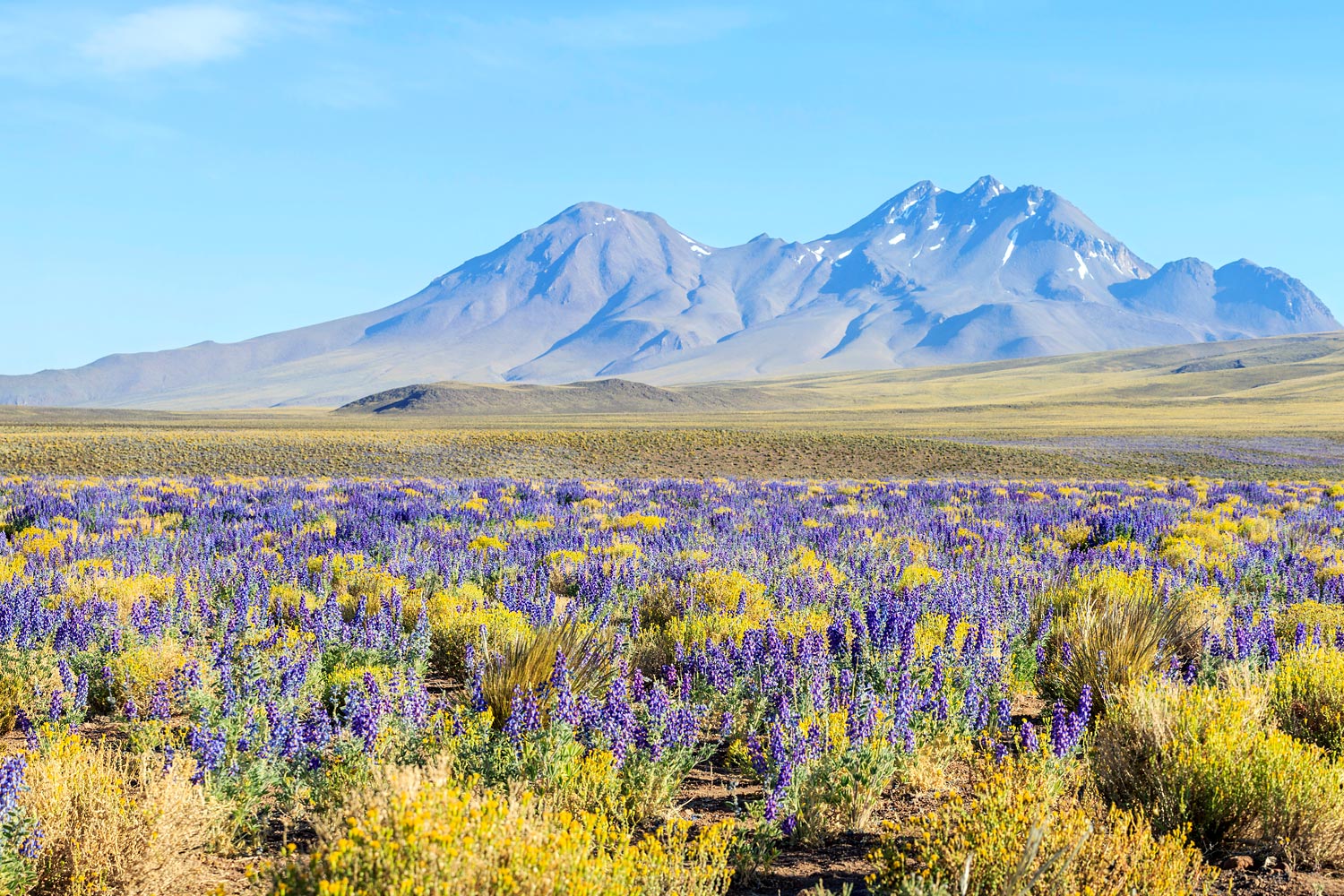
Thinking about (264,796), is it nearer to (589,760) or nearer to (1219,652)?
(589,760)

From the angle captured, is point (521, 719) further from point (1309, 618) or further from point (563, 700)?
point (1309, 618)

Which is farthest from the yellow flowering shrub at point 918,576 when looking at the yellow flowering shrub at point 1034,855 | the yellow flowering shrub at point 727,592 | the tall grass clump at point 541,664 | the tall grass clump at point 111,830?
the tall grass clump at point 111,830

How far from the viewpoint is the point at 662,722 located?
14.5 ft

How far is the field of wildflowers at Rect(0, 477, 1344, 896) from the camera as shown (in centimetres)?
339

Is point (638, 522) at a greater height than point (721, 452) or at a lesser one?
greater

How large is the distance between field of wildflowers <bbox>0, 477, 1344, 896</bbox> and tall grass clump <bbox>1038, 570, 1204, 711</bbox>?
0.03 m

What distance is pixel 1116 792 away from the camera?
4277 mm

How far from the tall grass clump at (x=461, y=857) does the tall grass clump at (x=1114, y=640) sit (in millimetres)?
3077

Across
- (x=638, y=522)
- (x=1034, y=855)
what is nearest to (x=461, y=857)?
(x=1034, y=855)

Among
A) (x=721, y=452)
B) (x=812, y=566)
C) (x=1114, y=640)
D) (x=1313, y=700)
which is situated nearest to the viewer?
(x=1313, y=700)

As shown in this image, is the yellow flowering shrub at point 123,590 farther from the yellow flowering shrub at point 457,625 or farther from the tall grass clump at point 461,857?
the tall grass clump at point 461,857

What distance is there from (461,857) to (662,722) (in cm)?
172

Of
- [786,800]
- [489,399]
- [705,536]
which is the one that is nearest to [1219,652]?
[786,800]

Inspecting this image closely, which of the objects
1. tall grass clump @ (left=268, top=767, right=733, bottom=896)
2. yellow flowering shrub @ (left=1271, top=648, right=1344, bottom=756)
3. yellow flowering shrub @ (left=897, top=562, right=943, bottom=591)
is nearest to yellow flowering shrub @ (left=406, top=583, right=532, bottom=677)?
tall grass clump @ (left=268, top=767, right=733, bottom=896)
